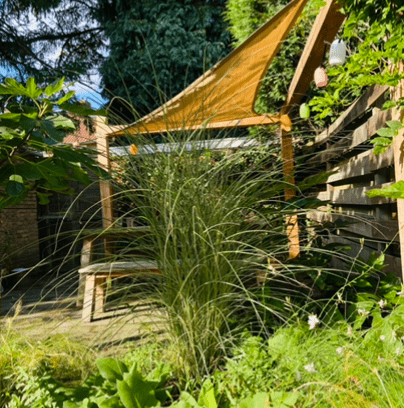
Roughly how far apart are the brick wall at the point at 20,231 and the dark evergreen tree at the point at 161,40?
11.4 ft

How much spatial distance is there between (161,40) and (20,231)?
17.8 feet

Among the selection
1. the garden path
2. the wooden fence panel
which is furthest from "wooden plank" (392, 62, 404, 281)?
the garden path

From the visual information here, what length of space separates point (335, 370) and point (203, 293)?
0.53 meters

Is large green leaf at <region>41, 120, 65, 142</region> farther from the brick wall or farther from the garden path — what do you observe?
the brick wall

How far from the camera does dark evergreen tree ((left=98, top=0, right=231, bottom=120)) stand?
1078 cm

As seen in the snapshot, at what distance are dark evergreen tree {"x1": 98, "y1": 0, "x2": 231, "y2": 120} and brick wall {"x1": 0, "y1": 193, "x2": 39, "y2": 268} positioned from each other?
348 centimetres

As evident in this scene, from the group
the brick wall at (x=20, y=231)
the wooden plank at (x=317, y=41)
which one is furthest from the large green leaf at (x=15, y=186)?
the brick wall at (x=20, y=231)

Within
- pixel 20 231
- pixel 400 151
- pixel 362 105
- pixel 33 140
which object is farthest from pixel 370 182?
pixel 20 231

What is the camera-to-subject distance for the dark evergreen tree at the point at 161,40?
1078cm

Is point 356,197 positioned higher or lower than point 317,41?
lower

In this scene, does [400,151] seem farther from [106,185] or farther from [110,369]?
[110,369]

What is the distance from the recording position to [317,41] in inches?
131

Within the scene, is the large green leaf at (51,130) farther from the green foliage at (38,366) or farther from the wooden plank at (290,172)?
the wooden plank at (290,172)

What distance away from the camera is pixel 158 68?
1091 cm
